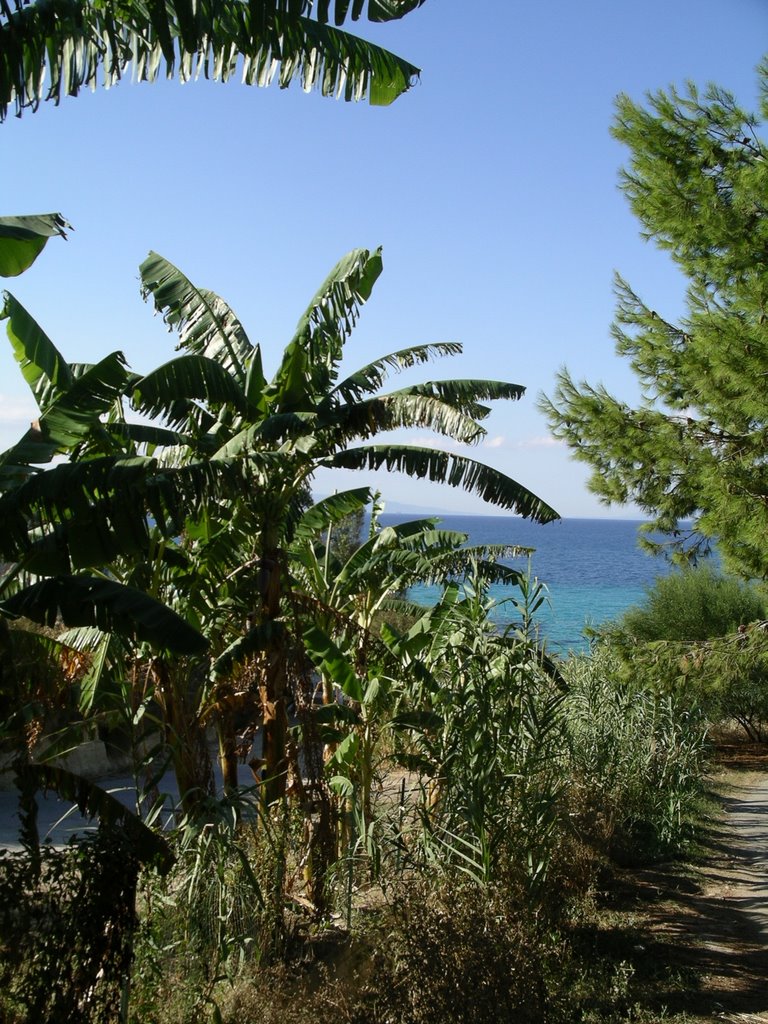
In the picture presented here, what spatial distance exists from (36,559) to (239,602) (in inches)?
119

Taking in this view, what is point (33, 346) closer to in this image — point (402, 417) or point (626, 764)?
point (402, 417)

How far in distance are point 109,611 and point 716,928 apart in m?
5.73

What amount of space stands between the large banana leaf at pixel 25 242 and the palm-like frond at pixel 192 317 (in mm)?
2555

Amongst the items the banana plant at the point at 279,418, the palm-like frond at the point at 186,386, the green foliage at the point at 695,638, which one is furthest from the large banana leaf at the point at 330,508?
the green foliage at the point at 695,638

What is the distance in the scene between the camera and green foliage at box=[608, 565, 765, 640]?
2047cm

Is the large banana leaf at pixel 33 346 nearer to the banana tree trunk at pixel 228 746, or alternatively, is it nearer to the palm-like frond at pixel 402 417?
the palm-like frond at pixel 402 417

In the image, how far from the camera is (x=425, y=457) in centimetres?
798

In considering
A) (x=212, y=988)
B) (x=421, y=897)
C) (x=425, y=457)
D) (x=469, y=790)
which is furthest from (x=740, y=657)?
(x=212, y=988)

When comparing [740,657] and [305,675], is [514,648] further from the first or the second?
[740,657]

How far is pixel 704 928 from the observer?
7.88 meters

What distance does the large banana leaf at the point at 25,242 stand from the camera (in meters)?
5.59

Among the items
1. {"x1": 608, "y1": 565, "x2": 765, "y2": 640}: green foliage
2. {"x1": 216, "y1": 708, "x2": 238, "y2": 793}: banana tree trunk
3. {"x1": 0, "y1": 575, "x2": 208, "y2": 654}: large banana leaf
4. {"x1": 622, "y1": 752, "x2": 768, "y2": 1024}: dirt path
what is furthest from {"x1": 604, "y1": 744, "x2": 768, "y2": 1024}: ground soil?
{"x1": 608, "y1": 565, "x2": 765, "y2": 640}: green foliage

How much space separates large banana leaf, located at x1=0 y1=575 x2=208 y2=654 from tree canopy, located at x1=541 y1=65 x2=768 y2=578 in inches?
284

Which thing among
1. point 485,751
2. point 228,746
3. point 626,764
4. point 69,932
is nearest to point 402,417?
point 485,751
